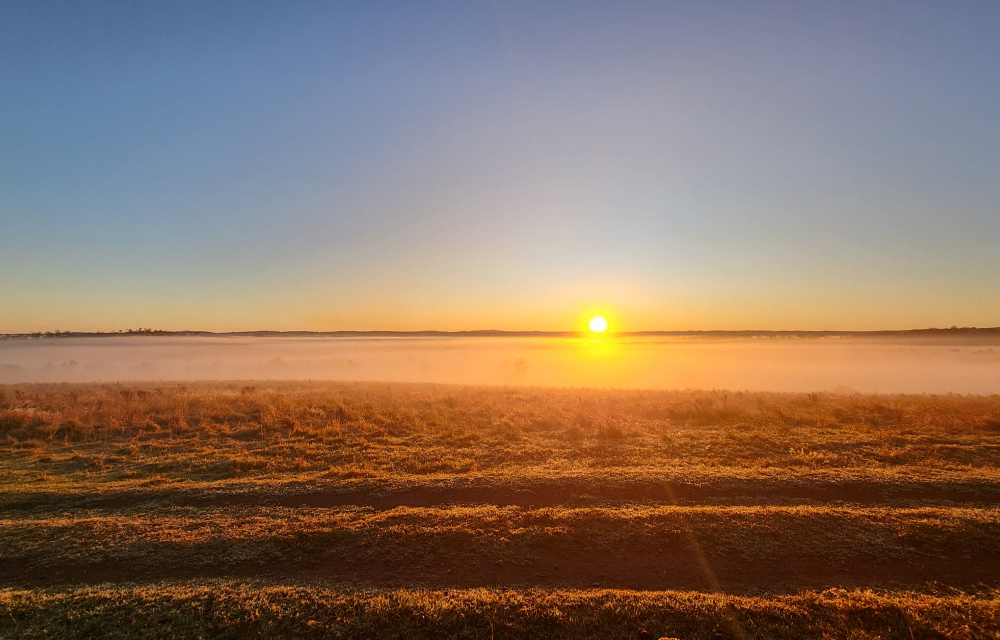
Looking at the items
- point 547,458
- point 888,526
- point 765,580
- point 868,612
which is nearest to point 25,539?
point 547,458

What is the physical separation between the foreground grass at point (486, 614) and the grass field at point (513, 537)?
28 millimetres

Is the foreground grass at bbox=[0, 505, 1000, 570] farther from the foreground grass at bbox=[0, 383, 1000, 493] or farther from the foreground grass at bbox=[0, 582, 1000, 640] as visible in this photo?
the foreground grass at bbox=[0, 383, 1000, 493]

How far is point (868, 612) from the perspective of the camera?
5.40 m

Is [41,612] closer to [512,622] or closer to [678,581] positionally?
[512,622]

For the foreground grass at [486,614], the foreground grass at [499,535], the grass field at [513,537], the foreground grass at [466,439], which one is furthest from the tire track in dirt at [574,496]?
the foreground grass at [486,614]

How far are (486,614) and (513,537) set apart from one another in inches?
78.6

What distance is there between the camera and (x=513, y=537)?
295 inches

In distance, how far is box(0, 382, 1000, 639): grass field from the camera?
18.0 ft

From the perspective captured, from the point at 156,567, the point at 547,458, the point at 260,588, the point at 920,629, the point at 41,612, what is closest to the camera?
the point at 920,629

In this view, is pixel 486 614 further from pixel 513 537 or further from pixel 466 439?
pixel 466 439

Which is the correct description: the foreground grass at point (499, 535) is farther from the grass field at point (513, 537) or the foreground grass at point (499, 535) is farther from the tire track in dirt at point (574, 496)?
the tire track in dirt at point (574, 496)

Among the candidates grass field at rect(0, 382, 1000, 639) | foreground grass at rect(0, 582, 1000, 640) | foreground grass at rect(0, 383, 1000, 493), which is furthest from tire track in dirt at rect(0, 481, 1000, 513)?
foreground grass at rect(0, 582, 1000, 640)

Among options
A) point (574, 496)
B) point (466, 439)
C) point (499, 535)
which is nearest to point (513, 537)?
point (499, 535)

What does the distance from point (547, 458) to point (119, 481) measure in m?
10.5
